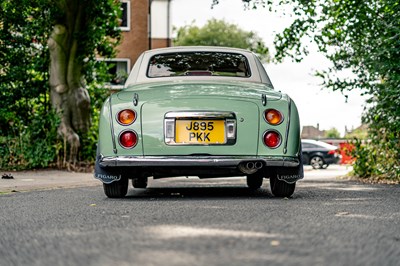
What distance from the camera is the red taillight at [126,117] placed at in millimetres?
7676

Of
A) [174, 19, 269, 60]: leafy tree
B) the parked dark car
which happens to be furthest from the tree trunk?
[174, 19, 269, 60]: leafy tree

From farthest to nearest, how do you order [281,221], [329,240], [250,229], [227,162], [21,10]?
[21,10]
[227,162]
[281,221]
[250,229]
[329,240]

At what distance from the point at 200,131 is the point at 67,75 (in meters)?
9.24

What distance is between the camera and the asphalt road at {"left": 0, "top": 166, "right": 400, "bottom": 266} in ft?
13.8

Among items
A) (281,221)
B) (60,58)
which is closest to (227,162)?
(281,221)

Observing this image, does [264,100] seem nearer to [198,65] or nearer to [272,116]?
[272,116]

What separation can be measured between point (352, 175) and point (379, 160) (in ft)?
5.55

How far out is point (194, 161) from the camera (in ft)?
24.5

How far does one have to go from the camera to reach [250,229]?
5.23 meters

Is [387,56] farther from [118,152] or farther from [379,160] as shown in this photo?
[118,152]

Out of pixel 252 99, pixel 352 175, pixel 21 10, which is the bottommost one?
pixel 352 175

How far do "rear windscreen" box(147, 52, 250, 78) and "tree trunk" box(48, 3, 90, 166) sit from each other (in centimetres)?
730

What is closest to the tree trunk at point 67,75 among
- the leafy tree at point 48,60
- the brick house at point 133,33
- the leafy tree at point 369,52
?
the leafy tree at point 48,60

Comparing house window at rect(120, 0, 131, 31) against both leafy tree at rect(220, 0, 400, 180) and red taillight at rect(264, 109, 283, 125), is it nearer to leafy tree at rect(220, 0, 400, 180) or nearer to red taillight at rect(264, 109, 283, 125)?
leafy tree at rect(220, 0, 400, 180)
